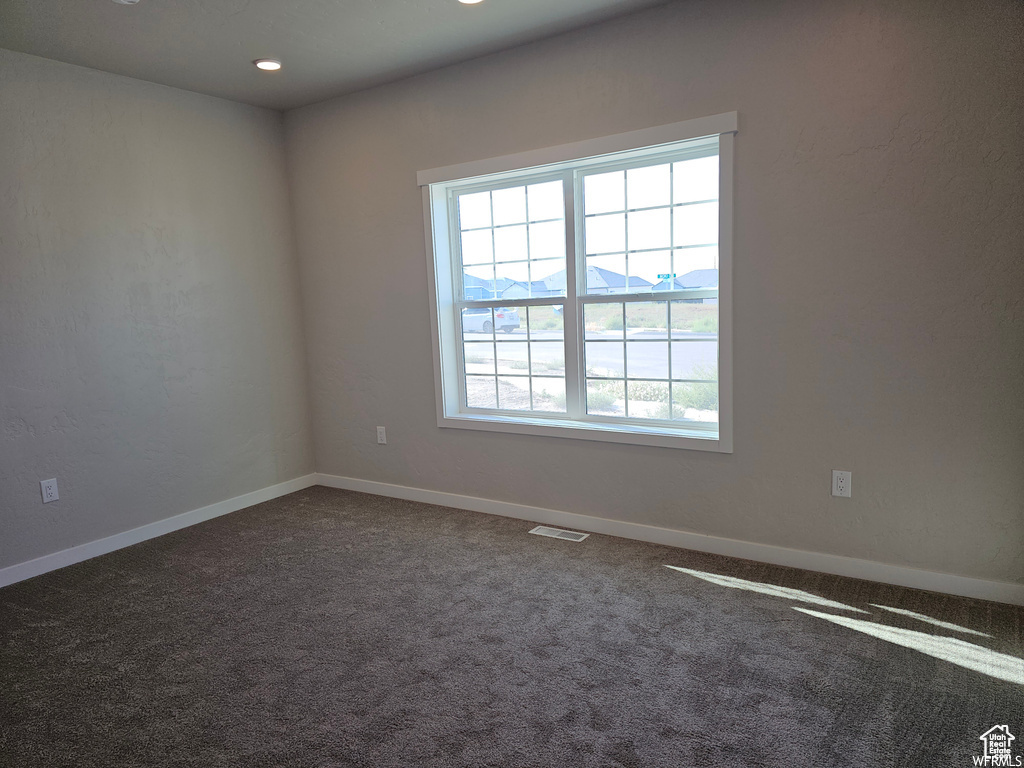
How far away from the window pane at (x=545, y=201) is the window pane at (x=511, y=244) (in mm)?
122

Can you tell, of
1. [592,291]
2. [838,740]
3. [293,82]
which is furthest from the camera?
[293,82]

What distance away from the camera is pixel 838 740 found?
1.84 m

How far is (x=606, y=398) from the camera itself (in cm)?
363

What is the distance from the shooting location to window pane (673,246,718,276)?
126 inches

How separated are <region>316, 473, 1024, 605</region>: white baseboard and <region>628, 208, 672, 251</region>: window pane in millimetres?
1504

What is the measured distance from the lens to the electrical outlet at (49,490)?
3377 millimetres

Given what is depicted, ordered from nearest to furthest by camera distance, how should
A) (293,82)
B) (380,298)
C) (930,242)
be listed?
1. (930,242)
2. (293,82)
3. (380,298)

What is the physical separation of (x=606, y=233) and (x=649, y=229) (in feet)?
0.83

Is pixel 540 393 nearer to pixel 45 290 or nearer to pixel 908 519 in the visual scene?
pixel 908 519

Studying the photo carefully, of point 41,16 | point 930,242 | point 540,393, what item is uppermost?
point 41,16

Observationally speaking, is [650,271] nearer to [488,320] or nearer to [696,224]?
[696,224]

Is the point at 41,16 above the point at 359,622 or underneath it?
above

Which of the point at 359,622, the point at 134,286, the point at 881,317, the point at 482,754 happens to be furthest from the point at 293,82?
the point at 482,754

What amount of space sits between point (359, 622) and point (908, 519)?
239cm
